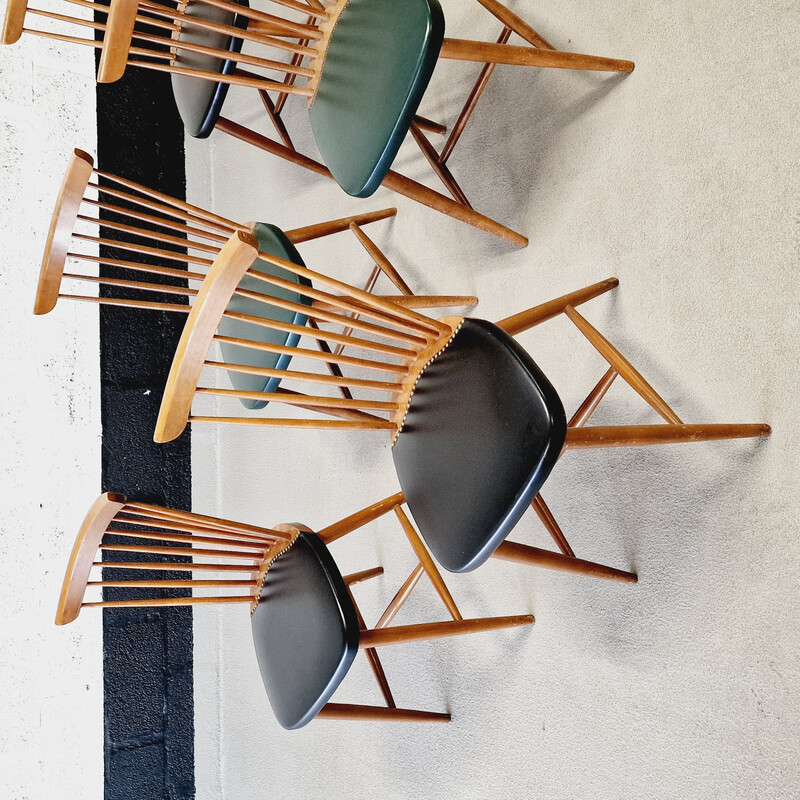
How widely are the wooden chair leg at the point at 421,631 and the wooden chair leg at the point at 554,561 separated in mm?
166

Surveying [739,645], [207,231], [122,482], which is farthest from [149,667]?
[739,645]

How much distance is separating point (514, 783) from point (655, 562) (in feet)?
1.84

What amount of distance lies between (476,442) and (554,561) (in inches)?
12.1

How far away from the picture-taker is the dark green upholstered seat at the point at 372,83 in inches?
46.1

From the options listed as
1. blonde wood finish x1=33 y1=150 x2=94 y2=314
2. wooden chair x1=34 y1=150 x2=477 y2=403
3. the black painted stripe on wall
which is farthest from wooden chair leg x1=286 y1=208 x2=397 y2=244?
the black painted stripe on wall

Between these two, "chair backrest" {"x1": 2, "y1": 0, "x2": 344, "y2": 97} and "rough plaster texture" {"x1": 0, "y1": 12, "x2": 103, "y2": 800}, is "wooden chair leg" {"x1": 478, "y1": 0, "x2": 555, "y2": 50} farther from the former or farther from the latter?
"rough plaster texture" {"x1": 0, "y1": 12, "x2": 103, "y2": 800}

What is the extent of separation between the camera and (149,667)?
94.6 inches

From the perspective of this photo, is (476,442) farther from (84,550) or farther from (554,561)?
(84,550)

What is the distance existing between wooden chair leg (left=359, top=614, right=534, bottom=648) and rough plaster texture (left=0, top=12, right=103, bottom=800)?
128 cm

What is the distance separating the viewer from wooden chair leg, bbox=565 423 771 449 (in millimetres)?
1074

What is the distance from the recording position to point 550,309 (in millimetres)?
1355

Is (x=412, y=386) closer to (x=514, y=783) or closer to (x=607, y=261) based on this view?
(x=607, y=261)

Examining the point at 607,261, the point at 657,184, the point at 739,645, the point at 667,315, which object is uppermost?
the point at 657,184

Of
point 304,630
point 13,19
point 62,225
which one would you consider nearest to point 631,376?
point 304,630
